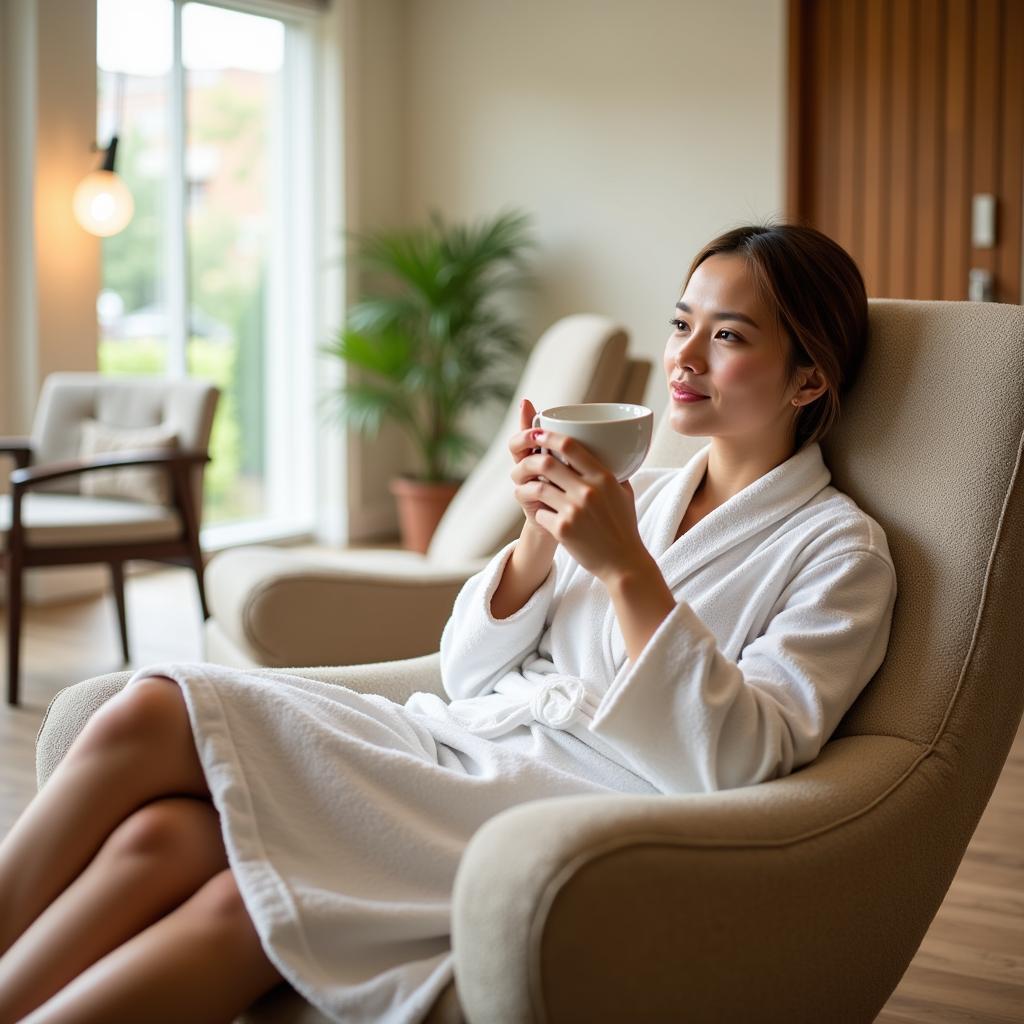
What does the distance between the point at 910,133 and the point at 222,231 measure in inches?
113

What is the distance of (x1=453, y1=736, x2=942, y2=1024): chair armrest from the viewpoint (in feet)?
3.47

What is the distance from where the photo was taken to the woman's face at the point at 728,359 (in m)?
1.54

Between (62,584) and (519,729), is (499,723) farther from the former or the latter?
(62,584)

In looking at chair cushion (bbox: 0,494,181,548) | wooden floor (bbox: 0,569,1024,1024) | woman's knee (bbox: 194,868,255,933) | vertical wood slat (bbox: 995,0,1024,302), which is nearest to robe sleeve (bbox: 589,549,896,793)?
woman's knee (bbox: 194,868,255,933)

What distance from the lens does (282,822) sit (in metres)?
1.33

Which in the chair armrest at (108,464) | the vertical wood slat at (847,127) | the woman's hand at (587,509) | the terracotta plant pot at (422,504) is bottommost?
the terracotta plant pot at (422,504)

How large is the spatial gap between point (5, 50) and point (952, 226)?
3.46 metres

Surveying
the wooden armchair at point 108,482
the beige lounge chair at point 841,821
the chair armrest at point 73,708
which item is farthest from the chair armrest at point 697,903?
the wooden armchair at point 108,482

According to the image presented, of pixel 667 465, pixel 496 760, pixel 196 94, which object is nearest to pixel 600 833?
A: pixel 496 760

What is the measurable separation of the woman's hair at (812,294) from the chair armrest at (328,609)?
3.95 ft

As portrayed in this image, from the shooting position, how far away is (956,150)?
4.81 m

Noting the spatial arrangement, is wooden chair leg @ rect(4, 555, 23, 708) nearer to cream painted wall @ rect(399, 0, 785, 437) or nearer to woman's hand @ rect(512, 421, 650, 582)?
woman's hand @ rect(512, 421, 650, 582)

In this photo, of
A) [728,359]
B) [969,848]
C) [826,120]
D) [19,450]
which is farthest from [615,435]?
[826,120]

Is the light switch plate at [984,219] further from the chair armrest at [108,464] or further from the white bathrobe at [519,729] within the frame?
the white bathrobe at [519,729]
